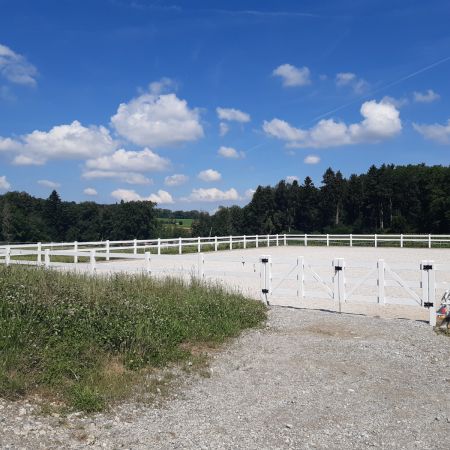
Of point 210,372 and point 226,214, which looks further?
point 226,214

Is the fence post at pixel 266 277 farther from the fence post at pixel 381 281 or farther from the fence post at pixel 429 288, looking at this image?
the fence post at pixel 429 288

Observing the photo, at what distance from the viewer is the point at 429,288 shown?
9.54m

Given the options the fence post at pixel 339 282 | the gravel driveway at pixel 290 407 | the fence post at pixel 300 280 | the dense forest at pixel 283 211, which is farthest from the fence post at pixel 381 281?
the dense forest at pixel 283 211

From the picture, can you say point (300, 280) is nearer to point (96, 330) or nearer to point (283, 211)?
point (96, 330)

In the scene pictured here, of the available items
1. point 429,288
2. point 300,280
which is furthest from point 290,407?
point 300,280

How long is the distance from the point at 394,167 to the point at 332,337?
91925 millimetres

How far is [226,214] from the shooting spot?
364ft

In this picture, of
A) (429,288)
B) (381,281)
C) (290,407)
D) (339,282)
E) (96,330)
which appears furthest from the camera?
(339,282)

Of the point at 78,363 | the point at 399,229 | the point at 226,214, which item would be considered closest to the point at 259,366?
the point at 78,363

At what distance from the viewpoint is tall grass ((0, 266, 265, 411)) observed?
5289 millimetres

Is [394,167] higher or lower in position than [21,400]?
higher

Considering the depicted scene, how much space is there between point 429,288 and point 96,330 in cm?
656

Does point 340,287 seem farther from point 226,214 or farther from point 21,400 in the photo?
point 226,214

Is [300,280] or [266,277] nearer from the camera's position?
[300,280]
